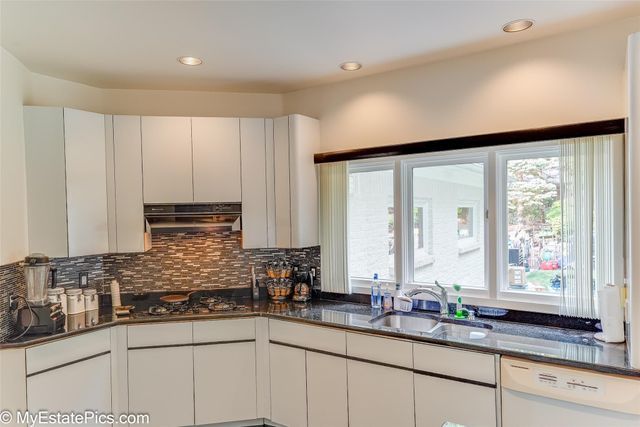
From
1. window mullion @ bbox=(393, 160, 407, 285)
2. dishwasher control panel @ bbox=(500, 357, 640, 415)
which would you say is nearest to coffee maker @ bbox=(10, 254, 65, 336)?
window mullion @ bbox=(393, 160, 407, 285)

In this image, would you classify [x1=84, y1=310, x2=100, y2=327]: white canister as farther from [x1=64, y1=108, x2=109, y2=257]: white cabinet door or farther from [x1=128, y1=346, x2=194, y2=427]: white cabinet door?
[x1=64, y1=108, x2=109, y2=257]: white cabinet door

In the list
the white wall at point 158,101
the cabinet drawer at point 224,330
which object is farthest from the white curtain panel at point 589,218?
the white wall at point 158,101

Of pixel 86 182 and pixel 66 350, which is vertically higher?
pixel 86 182

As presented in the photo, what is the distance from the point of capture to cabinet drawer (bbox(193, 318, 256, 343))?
2.93 m

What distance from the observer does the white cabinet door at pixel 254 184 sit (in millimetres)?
3279

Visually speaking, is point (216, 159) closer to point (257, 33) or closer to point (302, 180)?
point (302, 180)

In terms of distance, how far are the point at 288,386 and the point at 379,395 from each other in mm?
Answer: 709

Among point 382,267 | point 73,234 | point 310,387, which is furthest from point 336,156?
point 73,234

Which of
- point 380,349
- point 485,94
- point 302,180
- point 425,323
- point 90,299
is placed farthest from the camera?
point 302,180

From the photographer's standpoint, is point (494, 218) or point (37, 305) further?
point (494, 218)

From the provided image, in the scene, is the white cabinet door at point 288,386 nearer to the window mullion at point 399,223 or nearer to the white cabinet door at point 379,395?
the white cabinet door at point 379,395

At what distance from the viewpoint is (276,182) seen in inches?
131

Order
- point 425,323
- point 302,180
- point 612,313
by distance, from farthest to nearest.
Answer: point 302,180, point 425,323, point 612,313

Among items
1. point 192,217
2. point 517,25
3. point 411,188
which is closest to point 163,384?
point 192,217
